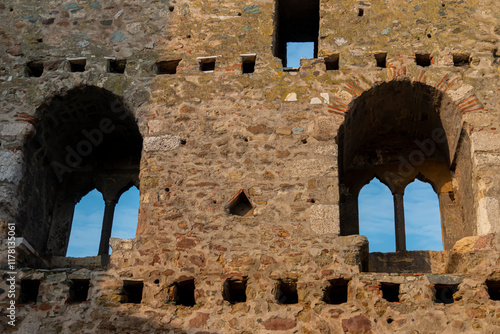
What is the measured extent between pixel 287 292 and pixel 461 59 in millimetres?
3993

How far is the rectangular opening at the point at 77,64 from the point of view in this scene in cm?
922

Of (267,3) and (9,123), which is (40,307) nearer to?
(9,123)

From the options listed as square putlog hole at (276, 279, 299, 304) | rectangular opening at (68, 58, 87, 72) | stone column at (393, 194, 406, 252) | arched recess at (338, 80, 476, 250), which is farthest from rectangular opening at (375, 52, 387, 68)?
rectangular opening at (68, 58, 87, 72)

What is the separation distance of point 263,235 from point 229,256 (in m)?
0.47

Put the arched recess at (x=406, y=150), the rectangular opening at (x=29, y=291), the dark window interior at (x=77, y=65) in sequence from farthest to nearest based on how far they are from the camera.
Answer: the dark window interior at (x=77, y=65) < the arched recess at (x=406, y=150) < the rectangular opening at (x=29, y=291)

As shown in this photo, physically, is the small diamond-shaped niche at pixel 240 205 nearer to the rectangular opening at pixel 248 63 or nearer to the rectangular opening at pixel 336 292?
the rectangular opening at pixel 336 292

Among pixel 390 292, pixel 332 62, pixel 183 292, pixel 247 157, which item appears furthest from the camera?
pixel 332 62

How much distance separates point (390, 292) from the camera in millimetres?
7449

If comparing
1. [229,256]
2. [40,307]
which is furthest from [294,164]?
[40,307]

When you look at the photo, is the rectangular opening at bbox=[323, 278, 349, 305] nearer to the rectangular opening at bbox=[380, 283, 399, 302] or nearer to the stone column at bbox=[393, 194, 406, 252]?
the rectangular opening at bbox=[380, 283, 399, 302]

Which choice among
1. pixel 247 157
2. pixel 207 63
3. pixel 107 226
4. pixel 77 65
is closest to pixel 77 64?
pixel 77 65

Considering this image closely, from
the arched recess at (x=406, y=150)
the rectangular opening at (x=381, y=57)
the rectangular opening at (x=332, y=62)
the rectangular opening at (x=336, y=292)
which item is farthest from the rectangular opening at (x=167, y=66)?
the rectangular opening at (x=336, y=292)

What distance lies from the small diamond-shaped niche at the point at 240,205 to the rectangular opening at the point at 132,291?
4.49 feet

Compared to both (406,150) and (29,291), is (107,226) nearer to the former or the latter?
(29,291)
